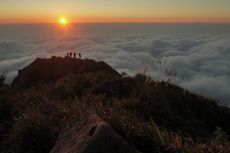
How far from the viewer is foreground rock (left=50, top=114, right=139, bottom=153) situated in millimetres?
5316

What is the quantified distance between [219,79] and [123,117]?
497ft

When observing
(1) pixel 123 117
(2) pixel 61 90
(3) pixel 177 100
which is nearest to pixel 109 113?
Result: (1) pixel 123 117

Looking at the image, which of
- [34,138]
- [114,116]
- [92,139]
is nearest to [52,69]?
[34,138]

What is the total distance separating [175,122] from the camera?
30.8ft

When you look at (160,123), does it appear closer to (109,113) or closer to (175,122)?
(175,122)

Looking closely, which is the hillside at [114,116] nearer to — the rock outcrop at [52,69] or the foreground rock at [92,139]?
the foreground rock at [92,139]

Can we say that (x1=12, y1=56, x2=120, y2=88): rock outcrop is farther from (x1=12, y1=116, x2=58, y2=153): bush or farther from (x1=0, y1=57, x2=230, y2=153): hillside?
(x1=12, y1=116, x2=58, y2=153): bush

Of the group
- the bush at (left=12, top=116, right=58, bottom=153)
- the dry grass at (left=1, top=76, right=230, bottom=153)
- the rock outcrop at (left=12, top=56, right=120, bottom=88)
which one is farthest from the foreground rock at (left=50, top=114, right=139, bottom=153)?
the rock outcrop at (left=12, top=56, right=120, bottom=88)

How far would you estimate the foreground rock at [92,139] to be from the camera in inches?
209

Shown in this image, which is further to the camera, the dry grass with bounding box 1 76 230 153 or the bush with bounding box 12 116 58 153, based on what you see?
the bush with bounding box 12 116 58 153

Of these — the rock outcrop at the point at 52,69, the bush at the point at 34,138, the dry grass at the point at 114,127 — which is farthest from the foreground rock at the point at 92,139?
the rock outcrop at the point at 52,69

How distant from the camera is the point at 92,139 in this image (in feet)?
17.7

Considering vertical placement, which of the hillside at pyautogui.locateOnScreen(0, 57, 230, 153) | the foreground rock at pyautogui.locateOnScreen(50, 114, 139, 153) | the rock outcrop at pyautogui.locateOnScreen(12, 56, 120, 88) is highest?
the foreground rock at pyautogui.locateOnScreen(50, 114, 139, 153)

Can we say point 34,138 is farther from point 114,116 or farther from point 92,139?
point 92,139
